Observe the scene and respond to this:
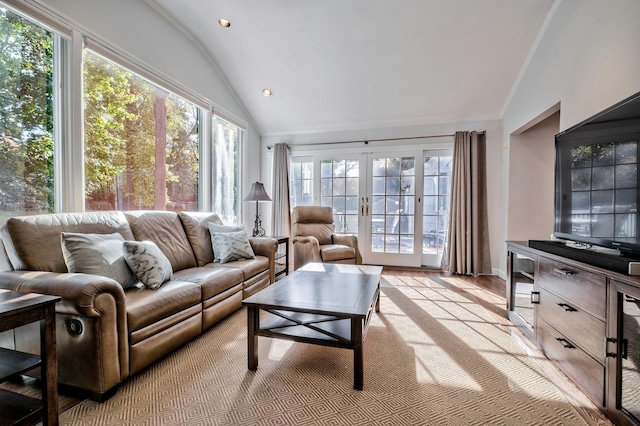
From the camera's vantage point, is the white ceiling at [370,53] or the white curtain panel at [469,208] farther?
the white curtain panel at [469,208]

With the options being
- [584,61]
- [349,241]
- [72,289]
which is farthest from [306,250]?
[584,61]

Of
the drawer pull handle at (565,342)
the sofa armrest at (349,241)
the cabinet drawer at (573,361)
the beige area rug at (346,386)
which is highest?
the sofa armrest at (349,241)

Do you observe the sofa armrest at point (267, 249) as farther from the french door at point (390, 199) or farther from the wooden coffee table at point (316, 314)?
the french door at point (390, 199)

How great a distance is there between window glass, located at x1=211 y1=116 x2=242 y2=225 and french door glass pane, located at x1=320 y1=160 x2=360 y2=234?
4.68ft

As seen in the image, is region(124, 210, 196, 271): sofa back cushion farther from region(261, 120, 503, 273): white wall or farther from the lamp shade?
region(261, 120, 503, 273): white wall

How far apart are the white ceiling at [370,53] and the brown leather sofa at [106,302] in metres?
2.27

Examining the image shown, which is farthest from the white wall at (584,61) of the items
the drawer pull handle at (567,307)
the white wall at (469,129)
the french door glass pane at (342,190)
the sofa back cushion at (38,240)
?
the sofa back cushion at (38,240)

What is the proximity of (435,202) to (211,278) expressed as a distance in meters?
3.51

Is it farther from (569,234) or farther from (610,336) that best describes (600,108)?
(610,336)

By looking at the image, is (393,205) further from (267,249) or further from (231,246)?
(231,246)

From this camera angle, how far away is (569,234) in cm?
199

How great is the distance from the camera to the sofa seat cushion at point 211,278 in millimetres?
2150

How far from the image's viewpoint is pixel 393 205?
460 cm

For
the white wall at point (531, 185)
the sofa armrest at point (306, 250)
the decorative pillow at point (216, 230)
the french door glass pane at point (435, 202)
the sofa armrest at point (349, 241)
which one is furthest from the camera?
the french door glass pane at point (435, 202)
